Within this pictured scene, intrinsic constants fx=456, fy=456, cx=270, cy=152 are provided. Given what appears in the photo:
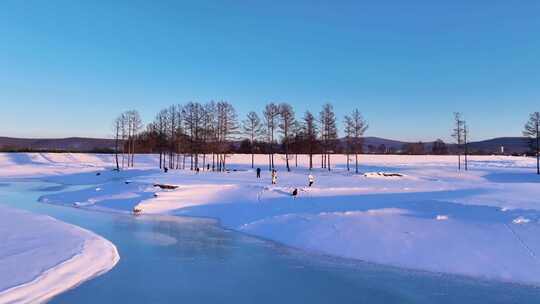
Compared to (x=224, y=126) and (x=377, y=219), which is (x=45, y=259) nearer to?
(x=377, y=219)

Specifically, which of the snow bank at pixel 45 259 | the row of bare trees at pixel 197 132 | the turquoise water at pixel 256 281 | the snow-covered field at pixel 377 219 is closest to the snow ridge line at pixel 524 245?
the snow-covered field at pixel 377 219

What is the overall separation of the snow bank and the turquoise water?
1.40 ft

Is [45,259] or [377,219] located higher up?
[377,219]

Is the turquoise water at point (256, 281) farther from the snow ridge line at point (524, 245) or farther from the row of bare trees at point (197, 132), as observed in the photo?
the row of bare trees at point (197, 132)

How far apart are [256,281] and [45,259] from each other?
227 inches

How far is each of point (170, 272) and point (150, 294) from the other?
6.49 ft

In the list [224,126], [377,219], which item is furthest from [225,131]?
[377,219]

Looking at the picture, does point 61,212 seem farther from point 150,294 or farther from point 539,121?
point 539,121

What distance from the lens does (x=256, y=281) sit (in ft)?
36.0

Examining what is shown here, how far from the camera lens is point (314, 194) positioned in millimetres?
27656

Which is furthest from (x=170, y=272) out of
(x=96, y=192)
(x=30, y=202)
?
(x=96, y=192)

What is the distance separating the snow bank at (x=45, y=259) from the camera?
9492mm

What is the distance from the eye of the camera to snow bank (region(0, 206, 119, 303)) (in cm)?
949

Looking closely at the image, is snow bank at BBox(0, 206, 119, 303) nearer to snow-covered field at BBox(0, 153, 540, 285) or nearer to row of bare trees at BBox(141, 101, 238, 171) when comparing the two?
snow-covered field at BBox(0, 153, 540, 285)
